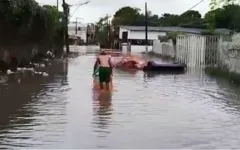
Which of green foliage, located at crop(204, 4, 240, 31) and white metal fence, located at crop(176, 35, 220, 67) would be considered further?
green foliage, located at crop(204, 4, 240, 31)

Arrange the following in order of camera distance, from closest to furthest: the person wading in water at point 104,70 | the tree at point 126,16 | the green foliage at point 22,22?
1. the person wading in water at point 104,70
2. the green foliage at point 22,22
3. the tree at point 126,16

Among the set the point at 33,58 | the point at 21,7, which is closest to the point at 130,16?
the point at 33,58

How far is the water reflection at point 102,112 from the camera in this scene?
10213 millimetres

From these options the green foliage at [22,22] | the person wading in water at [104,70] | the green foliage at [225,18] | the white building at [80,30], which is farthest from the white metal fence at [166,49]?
the white building at [80,30]

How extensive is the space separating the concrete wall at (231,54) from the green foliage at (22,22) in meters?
10.4

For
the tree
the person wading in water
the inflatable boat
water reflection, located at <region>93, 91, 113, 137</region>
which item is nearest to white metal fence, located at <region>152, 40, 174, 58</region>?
the inflatable boat

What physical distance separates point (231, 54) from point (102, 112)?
1360 centimetres

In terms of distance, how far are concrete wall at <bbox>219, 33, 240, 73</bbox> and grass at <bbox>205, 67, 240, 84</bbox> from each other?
26cm

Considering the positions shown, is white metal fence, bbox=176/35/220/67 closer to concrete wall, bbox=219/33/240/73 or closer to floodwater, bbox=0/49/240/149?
concrete wall, bbox=219/33/240/73

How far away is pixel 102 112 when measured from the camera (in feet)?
41.4

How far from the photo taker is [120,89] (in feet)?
60.5

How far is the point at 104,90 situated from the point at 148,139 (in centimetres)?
859

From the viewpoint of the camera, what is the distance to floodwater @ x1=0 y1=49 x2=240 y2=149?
29.8 feet

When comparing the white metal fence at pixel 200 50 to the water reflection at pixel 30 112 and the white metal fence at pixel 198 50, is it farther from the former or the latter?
the water reflection at pixel 30 112
